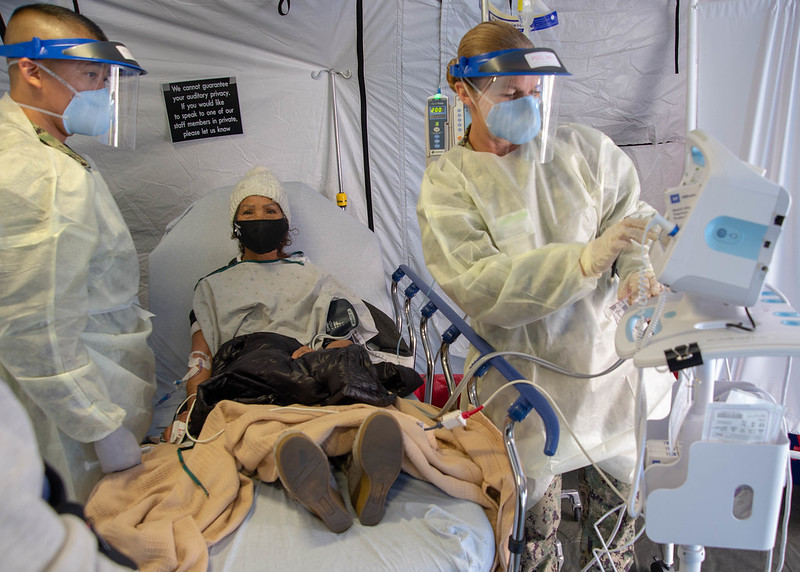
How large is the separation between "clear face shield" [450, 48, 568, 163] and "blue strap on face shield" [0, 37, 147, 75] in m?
1.04

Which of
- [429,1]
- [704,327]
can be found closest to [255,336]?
[704,327]

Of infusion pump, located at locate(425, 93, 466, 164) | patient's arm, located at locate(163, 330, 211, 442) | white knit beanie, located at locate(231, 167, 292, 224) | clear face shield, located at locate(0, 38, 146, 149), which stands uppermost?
clear face shield, located at locate(0, 38, 146, 149)

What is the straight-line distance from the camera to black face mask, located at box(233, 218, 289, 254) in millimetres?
2674

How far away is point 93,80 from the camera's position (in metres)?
1.78

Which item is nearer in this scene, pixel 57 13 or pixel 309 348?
pixel 57 13

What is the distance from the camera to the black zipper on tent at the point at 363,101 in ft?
10.6

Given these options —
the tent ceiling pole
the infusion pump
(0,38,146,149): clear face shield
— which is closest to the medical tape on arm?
(0,38,146,149): clear face shield

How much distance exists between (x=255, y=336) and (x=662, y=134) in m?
2.29

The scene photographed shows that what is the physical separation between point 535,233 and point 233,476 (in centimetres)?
107

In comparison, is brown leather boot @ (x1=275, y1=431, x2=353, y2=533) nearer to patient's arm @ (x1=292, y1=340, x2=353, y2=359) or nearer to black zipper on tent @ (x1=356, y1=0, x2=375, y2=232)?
patient's arm @ (x1=292, y1=340, x2=353, y2=359)

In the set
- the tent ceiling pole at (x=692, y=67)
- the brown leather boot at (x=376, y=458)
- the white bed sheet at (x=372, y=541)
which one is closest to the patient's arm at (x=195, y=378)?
the white bed sheet at (x=372, y=541)

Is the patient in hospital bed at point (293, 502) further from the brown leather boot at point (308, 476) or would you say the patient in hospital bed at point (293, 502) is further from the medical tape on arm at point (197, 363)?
the medical tape on arm at point (197, 363)

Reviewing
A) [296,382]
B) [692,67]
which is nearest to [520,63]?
[296,382]

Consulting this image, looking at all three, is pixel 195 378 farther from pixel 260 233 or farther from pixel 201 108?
pixel 201 108
